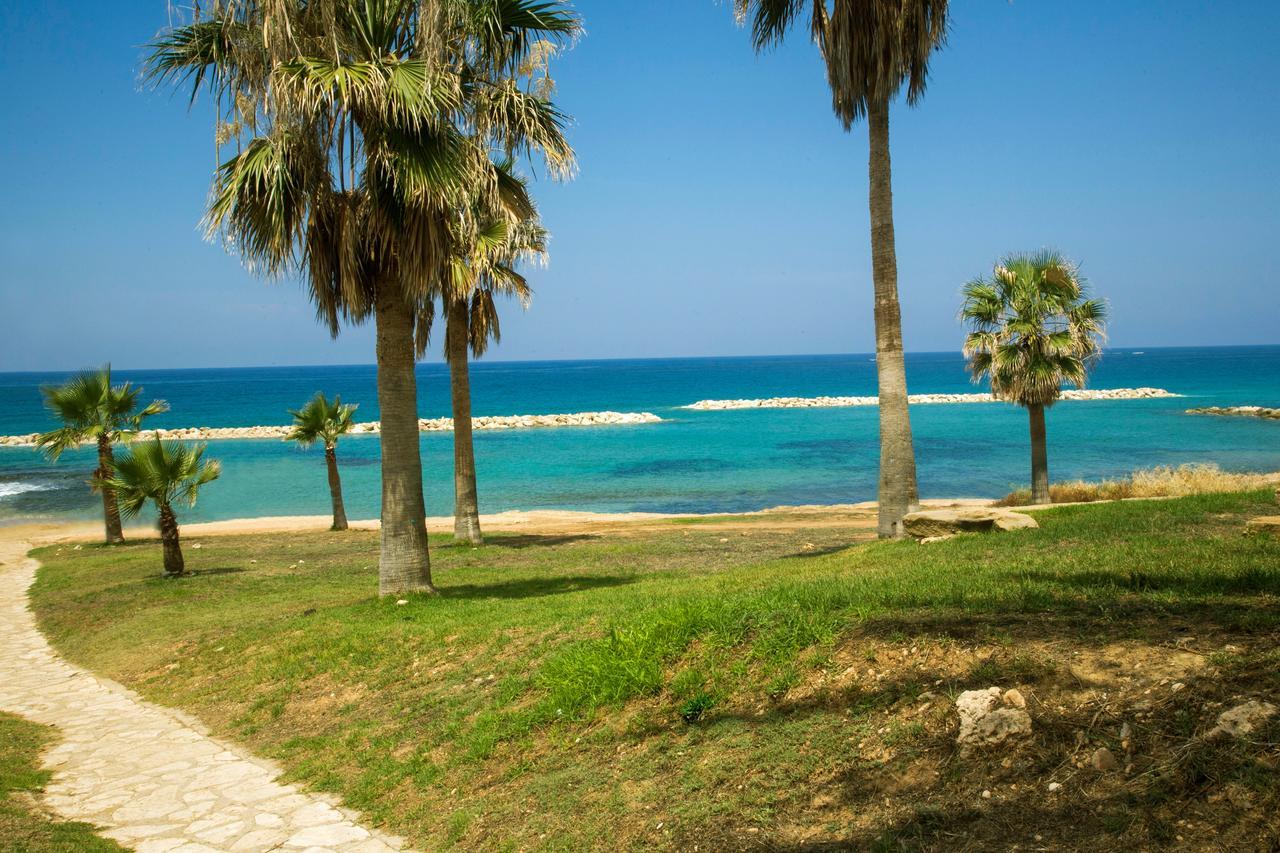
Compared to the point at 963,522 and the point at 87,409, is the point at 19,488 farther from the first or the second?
the point at 963,522

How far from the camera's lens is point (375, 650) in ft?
31.2

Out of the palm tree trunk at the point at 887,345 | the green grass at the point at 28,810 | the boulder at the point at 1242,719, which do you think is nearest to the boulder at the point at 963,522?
the palm tree trunk at the point at 887,345

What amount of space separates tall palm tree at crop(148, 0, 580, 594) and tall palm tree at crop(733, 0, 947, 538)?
5.20 metres

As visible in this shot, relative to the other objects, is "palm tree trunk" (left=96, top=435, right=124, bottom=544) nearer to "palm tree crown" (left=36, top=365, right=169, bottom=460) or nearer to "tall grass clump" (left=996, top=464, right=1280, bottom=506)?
"palm tree crown" (left=36, top=365, right=169, bottom=460)

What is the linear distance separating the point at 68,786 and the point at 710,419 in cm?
8080

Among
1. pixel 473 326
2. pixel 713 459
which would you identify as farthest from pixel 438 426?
pixel 473 326

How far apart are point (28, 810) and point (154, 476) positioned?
38.0 ft

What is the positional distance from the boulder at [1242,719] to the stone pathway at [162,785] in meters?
4.94

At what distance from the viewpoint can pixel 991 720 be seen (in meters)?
4.73

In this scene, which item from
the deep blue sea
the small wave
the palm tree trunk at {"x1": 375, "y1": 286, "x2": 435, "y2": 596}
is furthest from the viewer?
the small wave

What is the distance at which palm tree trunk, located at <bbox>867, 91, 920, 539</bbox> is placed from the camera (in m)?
14.7

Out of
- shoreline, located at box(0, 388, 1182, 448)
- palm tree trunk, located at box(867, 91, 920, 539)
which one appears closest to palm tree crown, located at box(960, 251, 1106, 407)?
palm tree trunk, located at box(867, 91, 920, 539)

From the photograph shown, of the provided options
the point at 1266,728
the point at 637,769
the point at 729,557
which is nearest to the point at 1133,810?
the point at 1266,728

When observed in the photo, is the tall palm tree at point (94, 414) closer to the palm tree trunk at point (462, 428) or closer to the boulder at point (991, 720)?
the palm tree trunk at point (462, 428)
